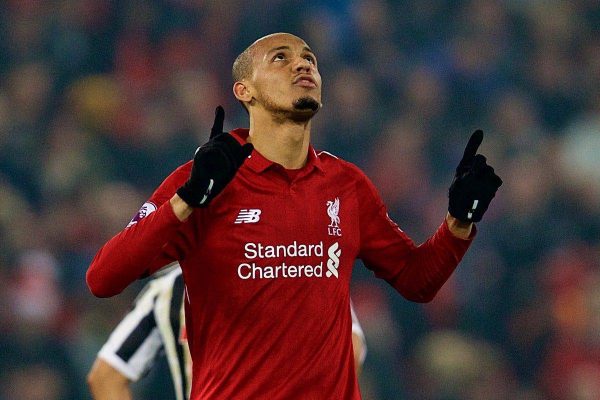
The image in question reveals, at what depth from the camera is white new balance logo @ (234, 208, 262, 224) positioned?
300 centimetres

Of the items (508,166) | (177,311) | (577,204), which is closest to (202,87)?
(508,166)

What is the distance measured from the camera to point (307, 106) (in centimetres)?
312

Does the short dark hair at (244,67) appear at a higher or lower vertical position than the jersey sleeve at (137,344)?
higher

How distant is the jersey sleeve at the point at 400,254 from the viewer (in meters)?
3.19

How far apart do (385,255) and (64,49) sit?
3.91 m

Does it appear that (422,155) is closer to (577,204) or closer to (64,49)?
(577,204)

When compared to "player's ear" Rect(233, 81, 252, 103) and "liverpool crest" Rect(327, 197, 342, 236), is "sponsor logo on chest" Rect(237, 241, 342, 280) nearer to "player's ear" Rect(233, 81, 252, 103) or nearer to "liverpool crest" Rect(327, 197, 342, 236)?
"liverpool crest" Rect(327, 197, 342, 236)

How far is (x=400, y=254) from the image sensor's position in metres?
3.27

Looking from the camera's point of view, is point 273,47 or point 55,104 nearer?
point 273,47

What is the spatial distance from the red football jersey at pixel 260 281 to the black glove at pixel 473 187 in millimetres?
308

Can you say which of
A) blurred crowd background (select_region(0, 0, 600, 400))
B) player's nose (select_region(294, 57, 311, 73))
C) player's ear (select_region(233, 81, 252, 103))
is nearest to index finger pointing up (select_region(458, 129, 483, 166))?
player's nose (select_region(294, 57, 311, 73))

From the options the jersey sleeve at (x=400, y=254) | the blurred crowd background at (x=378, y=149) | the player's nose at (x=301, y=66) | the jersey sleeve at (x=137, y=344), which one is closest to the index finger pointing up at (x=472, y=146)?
the jersey sleeve at (x=400, y=254)

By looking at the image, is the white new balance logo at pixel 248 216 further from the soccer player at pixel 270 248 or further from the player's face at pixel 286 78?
the player's face at pixel 286 78

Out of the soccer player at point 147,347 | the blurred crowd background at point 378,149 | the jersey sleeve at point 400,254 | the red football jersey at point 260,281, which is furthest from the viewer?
the blurred crowd background at point 378,149
